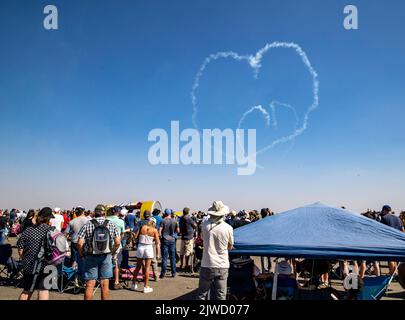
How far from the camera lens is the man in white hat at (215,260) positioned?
5527 millimetres

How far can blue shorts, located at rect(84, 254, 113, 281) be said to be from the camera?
5793mm

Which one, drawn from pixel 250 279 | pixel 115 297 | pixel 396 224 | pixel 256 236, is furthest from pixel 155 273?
pixel 396 224

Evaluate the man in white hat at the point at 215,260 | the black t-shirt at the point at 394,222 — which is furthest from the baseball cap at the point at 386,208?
the man in white hat at the point at 215,260

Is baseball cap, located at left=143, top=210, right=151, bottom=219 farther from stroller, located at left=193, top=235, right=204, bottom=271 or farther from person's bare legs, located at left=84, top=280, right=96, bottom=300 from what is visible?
person's bare legs, located at left=84, top=280, right=96, bottom=300

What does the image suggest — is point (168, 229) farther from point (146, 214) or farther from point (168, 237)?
point (146, 214)

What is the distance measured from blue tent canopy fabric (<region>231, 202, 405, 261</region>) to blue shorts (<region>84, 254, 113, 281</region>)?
222cm

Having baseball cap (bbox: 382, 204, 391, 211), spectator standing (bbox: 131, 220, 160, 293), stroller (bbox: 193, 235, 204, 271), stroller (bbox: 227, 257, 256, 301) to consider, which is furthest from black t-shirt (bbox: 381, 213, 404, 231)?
spectator standing (bbox: 131, 220, 160, 293)

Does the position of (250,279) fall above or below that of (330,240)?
below

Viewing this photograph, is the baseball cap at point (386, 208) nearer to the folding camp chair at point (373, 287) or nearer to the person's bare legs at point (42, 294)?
the folding camp chair at point (373, 287)

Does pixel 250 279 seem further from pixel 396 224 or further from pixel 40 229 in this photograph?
pixel 396 224

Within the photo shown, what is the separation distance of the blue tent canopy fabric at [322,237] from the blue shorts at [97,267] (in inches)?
87.2

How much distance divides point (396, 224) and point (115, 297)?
8024 mm

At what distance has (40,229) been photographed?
5.35 m

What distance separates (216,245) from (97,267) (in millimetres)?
2100
